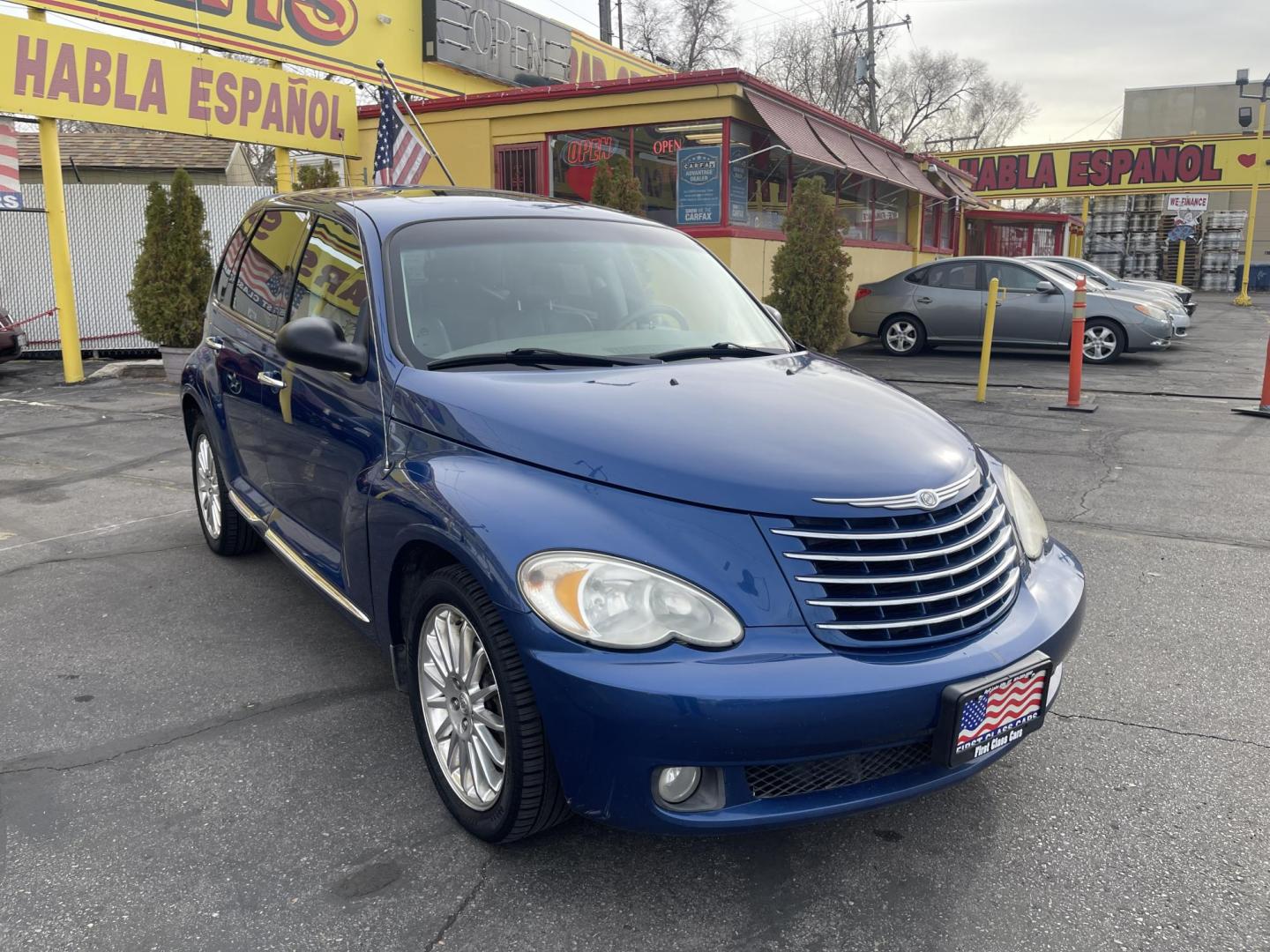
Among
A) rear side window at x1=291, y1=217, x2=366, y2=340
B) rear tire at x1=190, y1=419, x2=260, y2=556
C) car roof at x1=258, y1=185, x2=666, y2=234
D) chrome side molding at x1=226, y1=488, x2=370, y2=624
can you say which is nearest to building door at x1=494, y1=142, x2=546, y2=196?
rear tire at x1=190, y1=419, x2=260, y2=556

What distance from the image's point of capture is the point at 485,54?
55.6 ft

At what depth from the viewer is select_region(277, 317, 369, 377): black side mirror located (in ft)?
10.2

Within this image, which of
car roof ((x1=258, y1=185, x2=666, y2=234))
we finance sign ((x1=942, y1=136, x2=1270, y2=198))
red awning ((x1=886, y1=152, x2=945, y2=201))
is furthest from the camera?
we finance sign ((x1=942, y1=136, x2=1270, y2=198))

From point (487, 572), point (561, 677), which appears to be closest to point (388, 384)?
point (487, 572)

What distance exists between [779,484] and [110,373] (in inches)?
483

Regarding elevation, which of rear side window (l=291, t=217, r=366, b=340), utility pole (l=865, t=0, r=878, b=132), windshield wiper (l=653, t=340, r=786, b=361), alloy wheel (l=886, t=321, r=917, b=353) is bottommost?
alloy wheel (l=886, t=321, r=917, b=353)

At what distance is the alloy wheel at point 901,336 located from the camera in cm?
1559

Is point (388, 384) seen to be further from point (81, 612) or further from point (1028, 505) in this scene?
point (81, 612)

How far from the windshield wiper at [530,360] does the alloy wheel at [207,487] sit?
2354 millimetres

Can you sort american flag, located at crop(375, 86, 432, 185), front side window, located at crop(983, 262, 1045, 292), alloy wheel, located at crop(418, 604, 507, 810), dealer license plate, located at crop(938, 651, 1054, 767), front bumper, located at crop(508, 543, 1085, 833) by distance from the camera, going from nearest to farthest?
front bumper, located at crop(508, 543, 1085, 833) < dealer license plate, located at crop(938, 651, 1054, 767) < alloy wheel, located at crop(418, 604, 507, 810) < american flag, located at crop(375, 86, 432, 185) < front side window, located at crop(983, 262, 1045, 292)

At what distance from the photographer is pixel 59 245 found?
38.3ft

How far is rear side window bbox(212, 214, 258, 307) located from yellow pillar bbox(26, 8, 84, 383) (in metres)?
7.60

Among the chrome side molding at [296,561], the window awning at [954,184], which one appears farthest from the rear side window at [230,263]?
the window awning at [954,184]

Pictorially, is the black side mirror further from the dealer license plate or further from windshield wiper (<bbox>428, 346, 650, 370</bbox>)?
the dealer license plate
